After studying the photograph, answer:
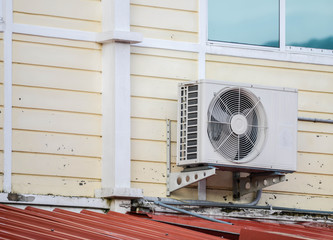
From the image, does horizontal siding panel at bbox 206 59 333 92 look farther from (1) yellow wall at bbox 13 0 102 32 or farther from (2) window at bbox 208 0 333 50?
(1) yellow wall at bbox 13 0 102 32

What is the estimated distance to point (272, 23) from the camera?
11656 mm

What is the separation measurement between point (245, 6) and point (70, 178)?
2.92 metres

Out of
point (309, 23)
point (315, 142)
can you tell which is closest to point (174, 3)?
point (309, 23)

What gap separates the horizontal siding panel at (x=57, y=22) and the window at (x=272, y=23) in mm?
1386

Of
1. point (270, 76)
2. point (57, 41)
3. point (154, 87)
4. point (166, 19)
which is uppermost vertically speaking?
point (166, 19)

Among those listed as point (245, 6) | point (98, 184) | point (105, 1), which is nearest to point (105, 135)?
point (98, 184)

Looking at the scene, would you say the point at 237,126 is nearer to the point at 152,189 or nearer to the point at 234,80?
the point at 234,80

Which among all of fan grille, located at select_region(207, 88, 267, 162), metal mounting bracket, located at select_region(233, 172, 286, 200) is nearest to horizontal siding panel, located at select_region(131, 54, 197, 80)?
fan grille, located at select_region(207, 88, 267, 162)

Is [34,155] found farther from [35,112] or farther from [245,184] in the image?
[245,184]

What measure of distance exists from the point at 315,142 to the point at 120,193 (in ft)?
8.29

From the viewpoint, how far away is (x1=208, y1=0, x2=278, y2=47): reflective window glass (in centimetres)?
1139

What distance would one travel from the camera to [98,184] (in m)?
10.5

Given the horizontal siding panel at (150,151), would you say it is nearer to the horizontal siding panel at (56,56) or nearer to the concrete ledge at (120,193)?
the concrete ledge at (120,193)

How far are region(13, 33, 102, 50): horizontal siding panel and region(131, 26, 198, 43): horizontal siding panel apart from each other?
506mm
